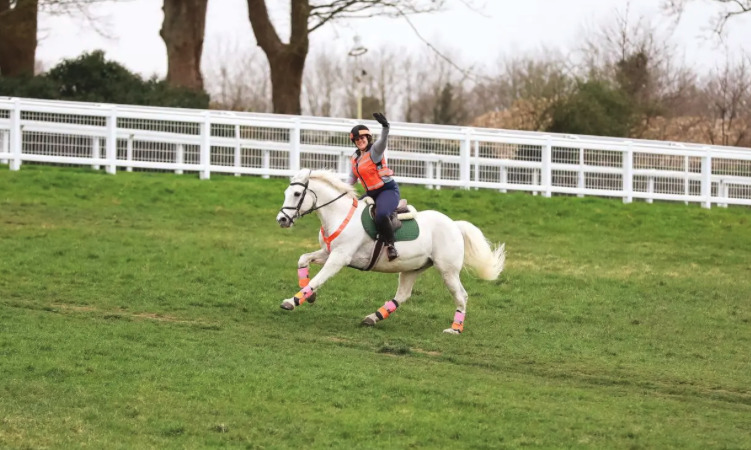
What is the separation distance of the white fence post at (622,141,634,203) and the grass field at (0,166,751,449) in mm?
3661

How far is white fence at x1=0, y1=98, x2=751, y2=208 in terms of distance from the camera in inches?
1080

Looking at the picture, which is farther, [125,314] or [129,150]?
[129,150]

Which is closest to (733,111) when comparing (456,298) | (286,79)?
(286,79)

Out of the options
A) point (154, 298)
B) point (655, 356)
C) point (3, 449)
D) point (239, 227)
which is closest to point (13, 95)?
point (239, 227)

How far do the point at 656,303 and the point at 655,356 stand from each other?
3867 millimetres

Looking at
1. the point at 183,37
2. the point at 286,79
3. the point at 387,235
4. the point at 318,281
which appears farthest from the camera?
the point at 286,79

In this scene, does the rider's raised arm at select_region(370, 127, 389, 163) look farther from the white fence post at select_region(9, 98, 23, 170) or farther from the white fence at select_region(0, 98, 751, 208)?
the white fence post at select_region(9, 98, 23, 170)

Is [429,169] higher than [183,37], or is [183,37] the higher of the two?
[183,37]

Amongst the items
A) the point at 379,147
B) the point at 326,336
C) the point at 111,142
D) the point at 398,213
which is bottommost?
the point at 326,336

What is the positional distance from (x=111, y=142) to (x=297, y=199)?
12495 mm

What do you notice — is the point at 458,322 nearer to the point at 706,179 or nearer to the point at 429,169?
the point at 429,169

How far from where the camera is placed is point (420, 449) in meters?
10.3

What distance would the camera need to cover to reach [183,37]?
37562 mm

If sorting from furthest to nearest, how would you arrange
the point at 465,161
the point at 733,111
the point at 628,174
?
1. the point at 733,111
2. the point at 628,174
3. the point at 465,161
